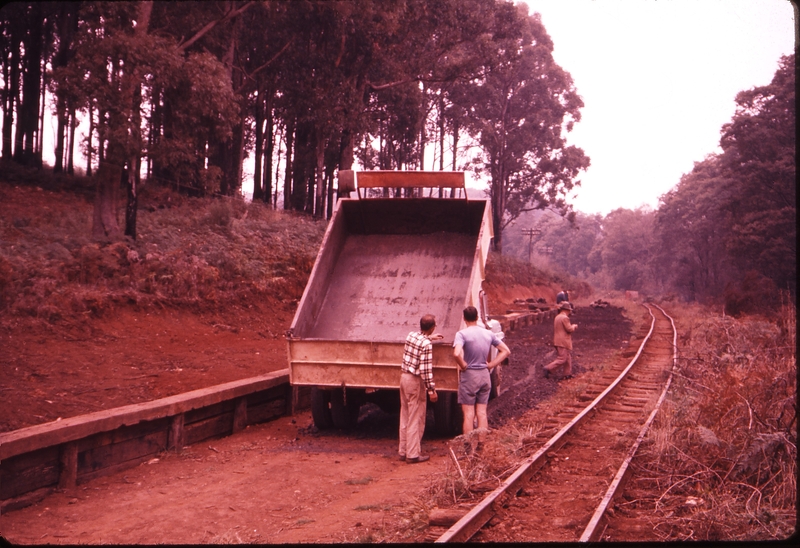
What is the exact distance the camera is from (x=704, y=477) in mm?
6512

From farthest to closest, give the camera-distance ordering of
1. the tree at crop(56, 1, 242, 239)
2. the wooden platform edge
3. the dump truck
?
the tree at crop(56, 1, 242, 239), the dump truck, the wooden platform edge

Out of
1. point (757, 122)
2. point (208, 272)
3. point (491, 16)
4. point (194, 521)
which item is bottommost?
point (194, 521)

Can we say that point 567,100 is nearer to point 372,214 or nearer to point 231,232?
point 231,232

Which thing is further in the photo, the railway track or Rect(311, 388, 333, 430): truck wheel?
Rect(311, 388, 333, 430): truck wheel

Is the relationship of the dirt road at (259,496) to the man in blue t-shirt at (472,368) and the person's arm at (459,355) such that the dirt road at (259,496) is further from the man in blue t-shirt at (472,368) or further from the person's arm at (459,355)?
the person's arm at (459,355)

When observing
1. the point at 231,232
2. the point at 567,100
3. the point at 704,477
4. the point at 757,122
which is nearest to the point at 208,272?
the point at 231,232

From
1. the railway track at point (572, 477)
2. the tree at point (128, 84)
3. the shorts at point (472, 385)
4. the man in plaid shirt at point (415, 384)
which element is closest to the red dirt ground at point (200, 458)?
the man in plaid shirt at point (415, 384)

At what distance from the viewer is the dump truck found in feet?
28.5

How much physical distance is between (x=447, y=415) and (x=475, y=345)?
140cm

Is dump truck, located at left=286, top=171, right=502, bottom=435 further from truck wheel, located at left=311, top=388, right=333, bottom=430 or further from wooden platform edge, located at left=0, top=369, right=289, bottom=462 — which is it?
wooden platform edge, located at left=0, top=369, right=289, bottom=462

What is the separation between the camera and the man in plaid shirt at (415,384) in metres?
7.96

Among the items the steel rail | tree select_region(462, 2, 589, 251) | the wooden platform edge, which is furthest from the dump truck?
tree select_region(462, 2, 589, 251)

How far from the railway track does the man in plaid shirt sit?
131cm

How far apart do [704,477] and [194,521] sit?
4.48 metres
